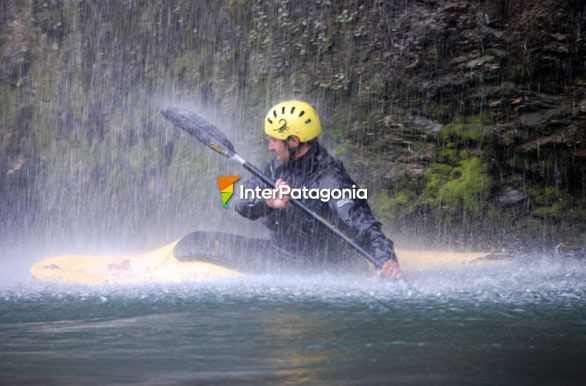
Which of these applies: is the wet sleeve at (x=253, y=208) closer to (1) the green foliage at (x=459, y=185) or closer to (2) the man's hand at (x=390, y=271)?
(2) the man's hand at (x=390, y=271)

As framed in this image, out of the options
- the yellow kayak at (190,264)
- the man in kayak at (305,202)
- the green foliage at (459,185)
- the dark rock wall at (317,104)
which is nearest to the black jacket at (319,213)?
the man in kayak at (305,202)

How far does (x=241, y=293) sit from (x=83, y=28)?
24.0ft

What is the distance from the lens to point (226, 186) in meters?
10.5

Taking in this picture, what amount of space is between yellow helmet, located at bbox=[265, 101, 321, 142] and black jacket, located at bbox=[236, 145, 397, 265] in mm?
161

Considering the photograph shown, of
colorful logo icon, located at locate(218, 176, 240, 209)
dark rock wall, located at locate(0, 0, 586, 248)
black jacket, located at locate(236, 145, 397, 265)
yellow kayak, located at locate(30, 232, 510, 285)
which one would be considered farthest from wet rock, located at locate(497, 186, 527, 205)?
black jacket, located at locate(236, 145, 397, 265)

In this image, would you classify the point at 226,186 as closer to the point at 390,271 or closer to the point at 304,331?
the point at 390,271

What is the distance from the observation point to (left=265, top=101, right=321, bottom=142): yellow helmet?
21.4 ft

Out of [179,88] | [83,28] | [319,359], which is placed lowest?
[319,359]

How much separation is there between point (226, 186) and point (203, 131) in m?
3.14

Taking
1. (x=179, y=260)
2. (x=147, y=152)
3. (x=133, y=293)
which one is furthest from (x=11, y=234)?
(x=133, y=293)

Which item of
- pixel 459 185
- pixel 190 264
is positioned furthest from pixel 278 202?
pixel 459 185

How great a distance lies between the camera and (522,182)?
966 centimetres

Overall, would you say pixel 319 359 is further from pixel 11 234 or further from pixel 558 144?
pixel 11 234

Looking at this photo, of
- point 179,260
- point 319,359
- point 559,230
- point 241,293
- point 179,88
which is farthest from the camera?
point 179,88
